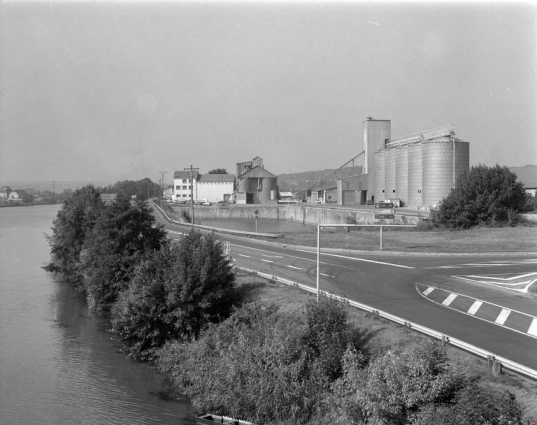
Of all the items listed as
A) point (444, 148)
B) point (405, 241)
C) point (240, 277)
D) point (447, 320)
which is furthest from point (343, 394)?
point (444, 148)

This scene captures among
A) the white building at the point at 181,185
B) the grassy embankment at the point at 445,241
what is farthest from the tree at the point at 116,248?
the white building at the point at 181,185

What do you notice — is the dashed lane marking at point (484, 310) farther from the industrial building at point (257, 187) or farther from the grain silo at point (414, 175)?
the industrial building at point (257, 187)

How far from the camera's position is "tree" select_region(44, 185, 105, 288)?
3806 cm

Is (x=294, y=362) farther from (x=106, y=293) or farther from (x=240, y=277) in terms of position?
(x=106, y=293)

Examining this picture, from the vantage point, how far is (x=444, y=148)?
7212 centimetres

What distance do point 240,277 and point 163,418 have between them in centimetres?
1045

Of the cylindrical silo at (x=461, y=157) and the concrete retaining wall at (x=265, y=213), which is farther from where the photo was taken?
the concrete retaining wall at (x=265, y=213)

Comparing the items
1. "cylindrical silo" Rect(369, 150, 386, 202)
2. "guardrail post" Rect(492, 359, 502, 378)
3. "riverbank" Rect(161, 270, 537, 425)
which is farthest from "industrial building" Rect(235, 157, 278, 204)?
"guardrail post" Rect(492, 359, 502, 378)

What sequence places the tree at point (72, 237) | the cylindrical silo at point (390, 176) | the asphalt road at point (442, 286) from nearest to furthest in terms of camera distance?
the asphalt road at point (442, 286)
the tree at point (72, 237)
the cylindrical silo at point (390, 176)

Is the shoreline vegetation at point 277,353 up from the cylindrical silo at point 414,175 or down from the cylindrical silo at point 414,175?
down

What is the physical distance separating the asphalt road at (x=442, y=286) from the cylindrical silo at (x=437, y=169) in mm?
41480

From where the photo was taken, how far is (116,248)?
1168 inches

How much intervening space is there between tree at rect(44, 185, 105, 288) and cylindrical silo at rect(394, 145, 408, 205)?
50020 millimetres

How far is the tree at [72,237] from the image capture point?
38.1 meters
